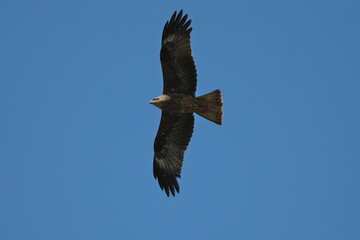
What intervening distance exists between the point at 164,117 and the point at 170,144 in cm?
67

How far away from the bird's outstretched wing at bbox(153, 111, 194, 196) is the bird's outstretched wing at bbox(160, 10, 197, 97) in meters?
0.80

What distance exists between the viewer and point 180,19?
13.2m

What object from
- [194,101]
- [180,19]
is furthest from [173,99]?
[180,19]

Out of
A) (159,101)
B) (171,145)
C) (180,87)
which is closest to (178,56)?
(180,87)

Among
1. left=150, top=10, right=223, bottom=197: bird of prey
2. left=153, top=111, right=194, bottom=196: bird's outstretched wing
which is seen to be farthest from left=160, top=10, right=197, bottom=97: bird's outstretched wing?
left=153, top=111, right=194, bottom=196: bird's outstretched wing

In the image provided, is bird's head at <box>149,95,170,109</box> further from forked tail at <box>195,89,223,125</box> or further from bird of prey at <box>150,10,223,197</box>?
forked tail at <box>195,89,223,125</box>

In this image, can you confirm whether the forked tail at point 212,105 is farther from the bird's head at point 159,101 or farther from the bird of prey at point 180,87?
the bird's head at point 159,101

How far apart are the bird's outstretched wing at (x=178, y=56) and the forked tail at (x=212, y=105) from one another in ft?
0.96

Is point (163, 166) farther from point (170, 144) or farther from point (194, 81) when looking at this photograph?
point (194, 81)

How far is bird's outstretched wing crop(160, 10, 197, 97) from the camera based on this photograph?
43.0 ft

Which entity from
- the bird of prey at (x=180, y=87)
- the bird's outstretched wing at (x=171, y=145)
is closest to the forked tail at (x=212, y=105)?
the bird of prey at (x=180, y=87)

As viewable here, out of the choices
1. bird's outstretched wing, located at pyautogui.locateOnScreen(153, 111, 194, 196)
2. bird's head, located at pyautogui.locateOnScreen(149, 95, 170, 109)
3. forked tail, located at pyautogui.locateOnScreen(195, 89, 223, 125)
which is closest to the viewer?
forked tail, located at pyautogui.locateOnScreen(195, 89, 223, 125)

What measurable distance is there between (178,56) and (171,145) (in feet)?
7.04

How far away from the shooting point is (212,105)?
13.1 metres
